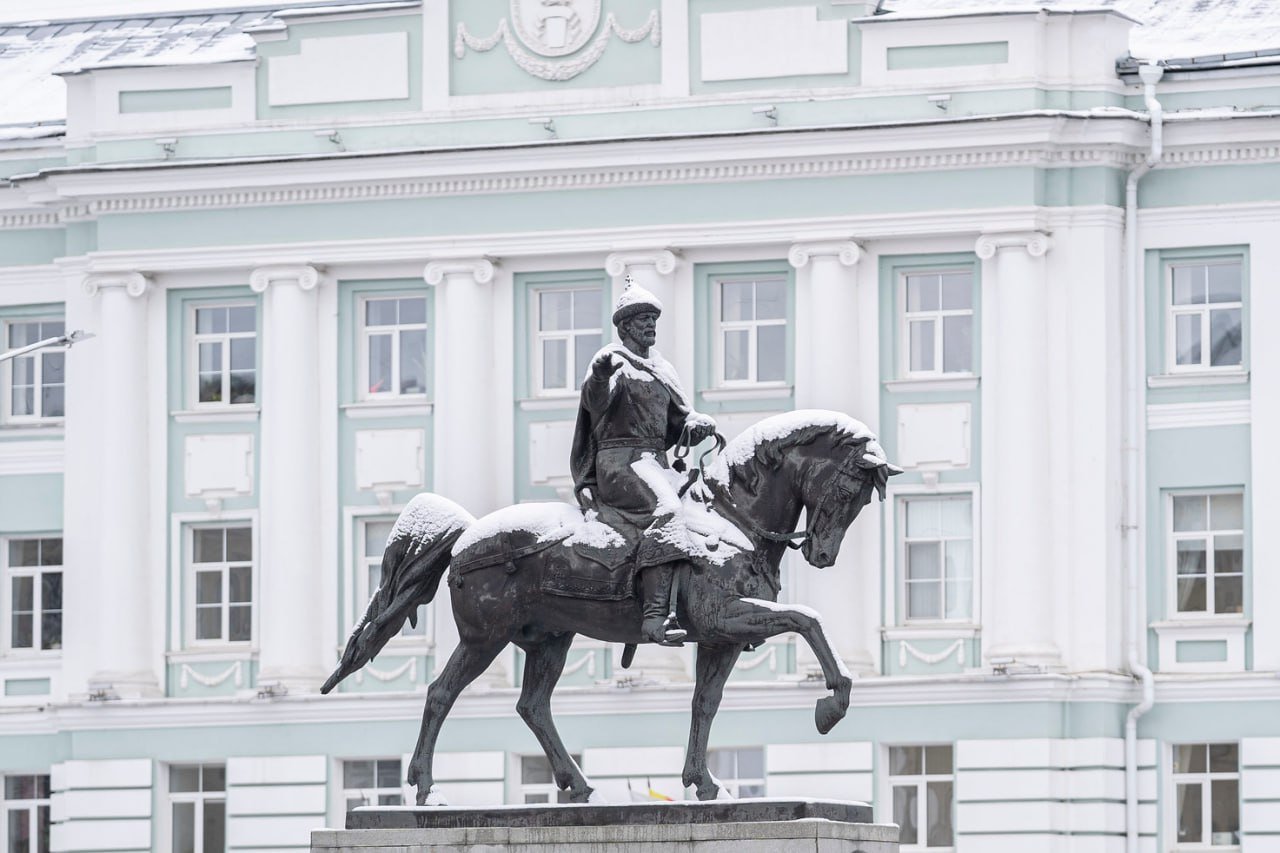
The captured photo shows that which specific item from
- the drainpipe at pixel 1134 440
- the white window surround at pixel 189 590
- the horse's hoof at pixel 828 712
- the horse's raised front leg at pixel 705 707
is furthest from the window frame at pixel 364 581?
the horse's hoof at pixel 828 712

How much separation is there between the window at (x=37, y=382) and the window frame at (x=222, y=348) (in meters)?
2.14

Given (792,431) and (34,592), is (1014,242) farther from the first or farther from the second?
(792,431)

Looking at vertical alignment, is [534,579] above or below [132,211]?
below

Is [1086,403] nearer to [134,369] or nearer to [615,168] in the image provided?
[615,168]

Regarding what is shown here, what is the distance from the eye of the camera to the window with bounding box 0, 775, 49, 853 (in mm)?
55281

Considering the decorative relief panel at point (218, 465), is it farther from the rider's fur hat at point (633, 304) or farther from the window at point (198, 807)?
the rider's fur hat at point (633, 304)

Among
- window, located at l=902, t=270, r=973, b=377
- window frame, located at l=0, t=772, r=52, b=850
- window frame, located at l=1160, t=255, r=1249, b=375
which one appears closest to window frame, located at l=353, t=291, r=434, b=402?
window, located at l=902, t=270, r=973, b=377

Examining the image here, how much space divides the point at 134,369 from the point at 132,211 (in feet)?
6.82

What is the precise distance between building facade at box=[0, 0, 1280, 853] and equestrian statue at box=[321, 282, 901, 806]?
73.6 feet

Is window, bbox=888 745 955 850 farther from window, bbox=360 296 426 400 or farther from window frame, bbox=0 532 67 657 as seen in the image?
window frame, bbox=0 532 67 657

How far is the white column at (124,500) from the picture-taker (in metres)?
54.1

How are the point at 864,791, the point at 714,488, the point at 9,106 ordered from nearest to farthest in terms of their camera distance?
the point at 714,488, the point at 864,791, the point at 9,106

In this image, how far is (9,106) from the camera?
57969mm

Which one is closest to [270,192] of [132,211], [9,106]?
[132,211]
